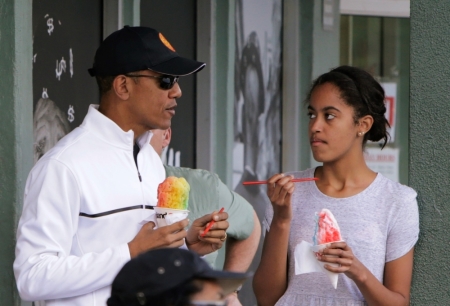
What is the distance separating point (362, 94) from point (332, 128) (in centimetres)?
22

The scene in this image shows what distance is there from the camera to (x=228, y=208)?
4.18 meters

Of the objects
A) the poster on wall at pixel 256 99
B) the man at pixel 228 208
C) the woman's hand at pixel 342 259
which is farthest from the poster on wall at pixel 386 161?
the woman's hand at pixel 342 259

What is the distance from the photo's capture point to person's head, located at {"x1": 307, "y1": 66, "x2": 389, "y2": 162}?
3.74m

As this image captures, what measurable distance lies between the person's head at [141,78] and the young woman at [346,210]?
55 cm

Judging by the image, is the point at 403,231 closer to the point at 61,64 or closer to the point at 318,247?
the point at 318,247

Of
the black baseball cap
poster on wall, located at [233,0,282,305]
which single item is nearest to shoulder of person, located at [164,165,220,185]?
the black baseball cap

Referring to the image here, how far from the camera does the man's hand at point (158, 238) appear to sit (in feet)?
10.4

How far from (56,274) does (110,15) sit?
103 inches

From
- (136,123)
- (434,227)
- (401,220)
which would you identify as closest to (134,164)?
(136,123)

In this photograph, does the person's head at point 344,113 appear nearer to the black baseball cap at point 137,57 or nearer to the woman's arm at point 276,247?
the woman's arm at point 276,247

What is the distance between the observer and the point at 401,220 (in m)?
3.66

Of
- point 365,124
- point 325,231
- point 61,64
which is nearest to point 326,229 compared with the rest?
point 325,231

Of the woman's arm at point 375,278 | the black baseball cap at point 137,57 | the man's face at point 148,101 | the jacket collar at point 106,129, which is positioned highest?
the black baseball cap at point 137,57

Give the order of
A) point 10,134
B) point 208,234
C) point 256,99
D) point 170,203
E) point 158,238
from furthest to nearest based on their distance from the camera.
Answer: point 256,99 < point 10,134 < point 208,234 < point 170,203 < point 158,238
